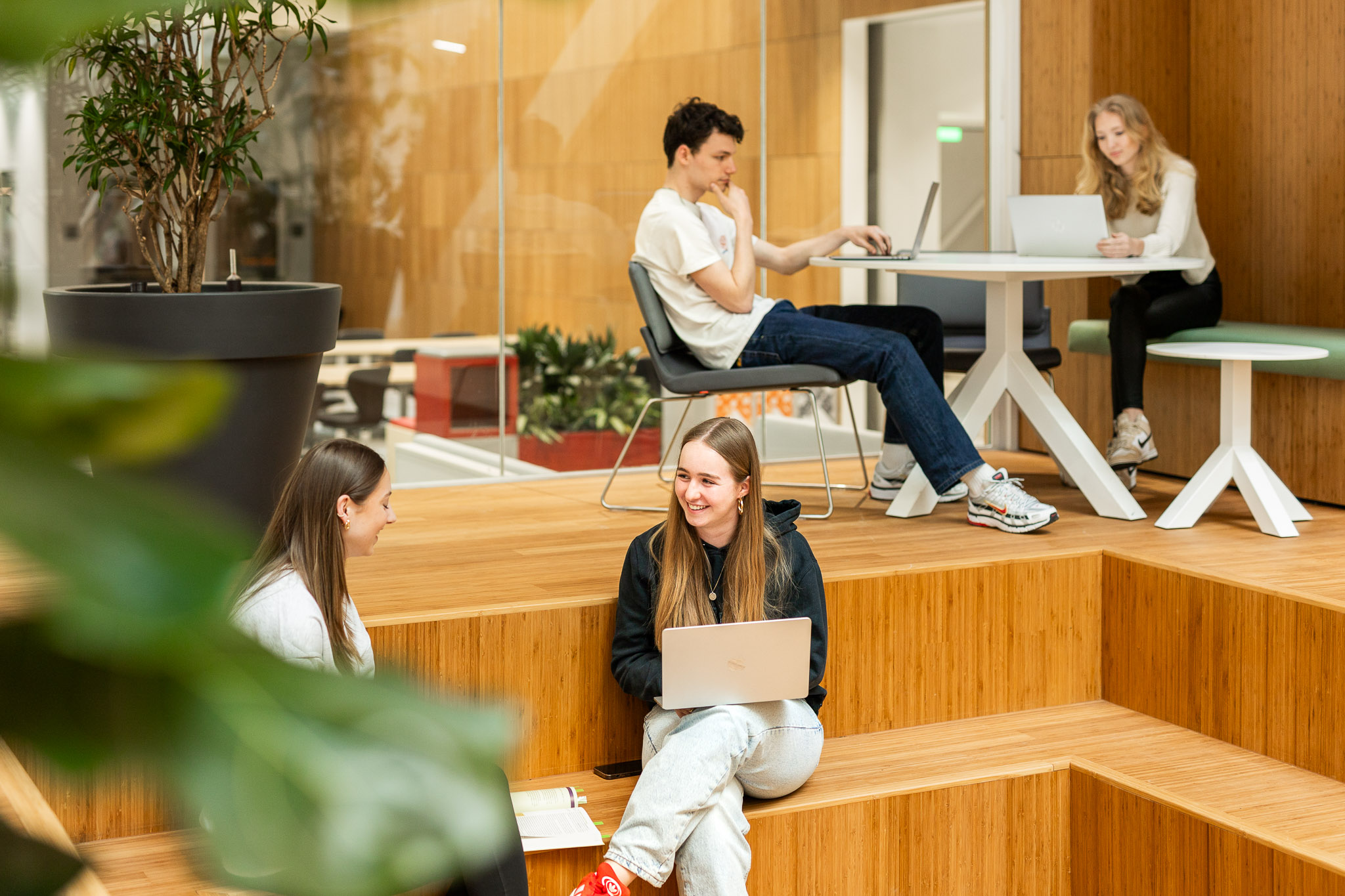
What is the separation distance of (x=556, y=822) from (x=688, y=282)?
161 centimetres

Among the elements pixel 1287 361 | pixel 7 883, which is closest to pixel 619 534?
pixel 1287 361

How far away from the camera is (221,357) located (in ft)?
9.16

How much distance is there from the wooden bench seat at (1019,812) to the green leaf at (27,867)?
2481 mm

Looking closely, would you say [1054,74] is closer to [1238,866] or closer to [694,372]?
[694,372]

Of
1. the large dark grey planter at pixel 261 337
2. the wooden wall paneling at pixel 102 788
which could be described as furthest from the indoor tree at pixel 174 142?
the wooden wall paneling at pixel 102 788

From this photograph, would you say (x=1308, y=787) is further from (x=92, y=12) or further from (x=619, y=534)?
(x=92, y=12)

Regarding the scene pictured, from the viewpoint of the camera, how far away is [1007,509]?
3.49m

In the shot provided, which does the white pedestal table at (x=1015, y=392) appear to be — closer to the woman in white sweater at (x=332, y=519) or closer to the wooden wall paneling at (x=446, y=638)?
the wooden wall paneling at (x=446, y=638)

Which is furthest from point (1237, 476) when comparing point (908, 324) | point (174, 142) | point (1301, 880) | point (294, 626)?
point (174, 142)

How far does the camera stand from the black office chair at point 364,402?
4234mm

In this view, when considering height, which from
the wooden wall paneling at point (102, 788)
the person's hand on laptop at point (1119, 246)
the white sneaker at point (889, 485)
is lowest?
the white sneaker at point (889, 485)

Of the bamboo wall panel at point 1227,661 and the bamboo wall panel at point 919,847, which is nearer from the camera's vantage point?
the bamboo wall panel at point 919,847

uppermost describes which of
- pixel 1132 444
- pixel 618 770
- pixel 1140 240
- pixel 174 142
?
pixel 174 142

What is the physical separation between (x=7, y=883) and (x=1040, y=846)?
302cm
